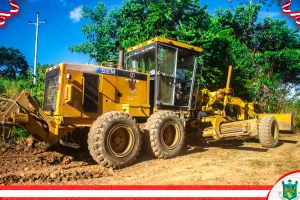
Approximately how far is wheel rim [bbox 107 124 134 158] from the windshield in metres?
1.85

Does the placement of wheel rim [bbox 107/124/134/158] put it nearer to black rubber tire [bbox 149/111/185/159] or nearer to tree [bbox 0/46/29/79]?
black rubber tire [bbox 149/111/185/159]

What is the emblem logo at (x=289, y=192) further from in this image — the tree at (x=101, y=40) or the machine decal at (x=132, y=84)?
the tree at (x=101, y=40)

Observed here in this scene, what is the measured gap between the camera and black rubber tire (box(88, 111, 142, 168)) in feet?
14.2

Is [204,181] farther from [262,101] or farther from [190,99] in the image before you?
[262,101]

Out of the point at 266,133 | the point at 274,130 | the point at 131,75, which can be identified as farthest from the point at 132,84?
the point at 274,130

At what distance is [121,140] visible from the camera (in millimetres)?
4844

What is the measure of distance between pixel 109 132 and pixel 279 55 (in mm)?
9325

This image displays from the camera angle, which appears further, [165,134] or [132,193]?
[165,134]

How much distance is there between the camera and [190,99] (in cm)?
657

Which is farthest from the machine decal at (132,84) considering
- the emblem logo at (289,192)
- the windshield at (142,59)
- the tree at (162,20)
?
the emblem logo at (289,192)

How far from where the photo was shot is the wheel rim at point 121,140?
4660 millimetres

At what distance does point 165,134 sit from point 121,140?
1.17m

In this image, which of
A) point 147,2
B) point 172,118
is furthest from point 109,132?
point 147,2

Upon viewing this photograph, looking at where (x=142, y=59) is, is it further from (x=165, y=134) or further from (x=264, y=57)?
A: (x=264, y=57)
